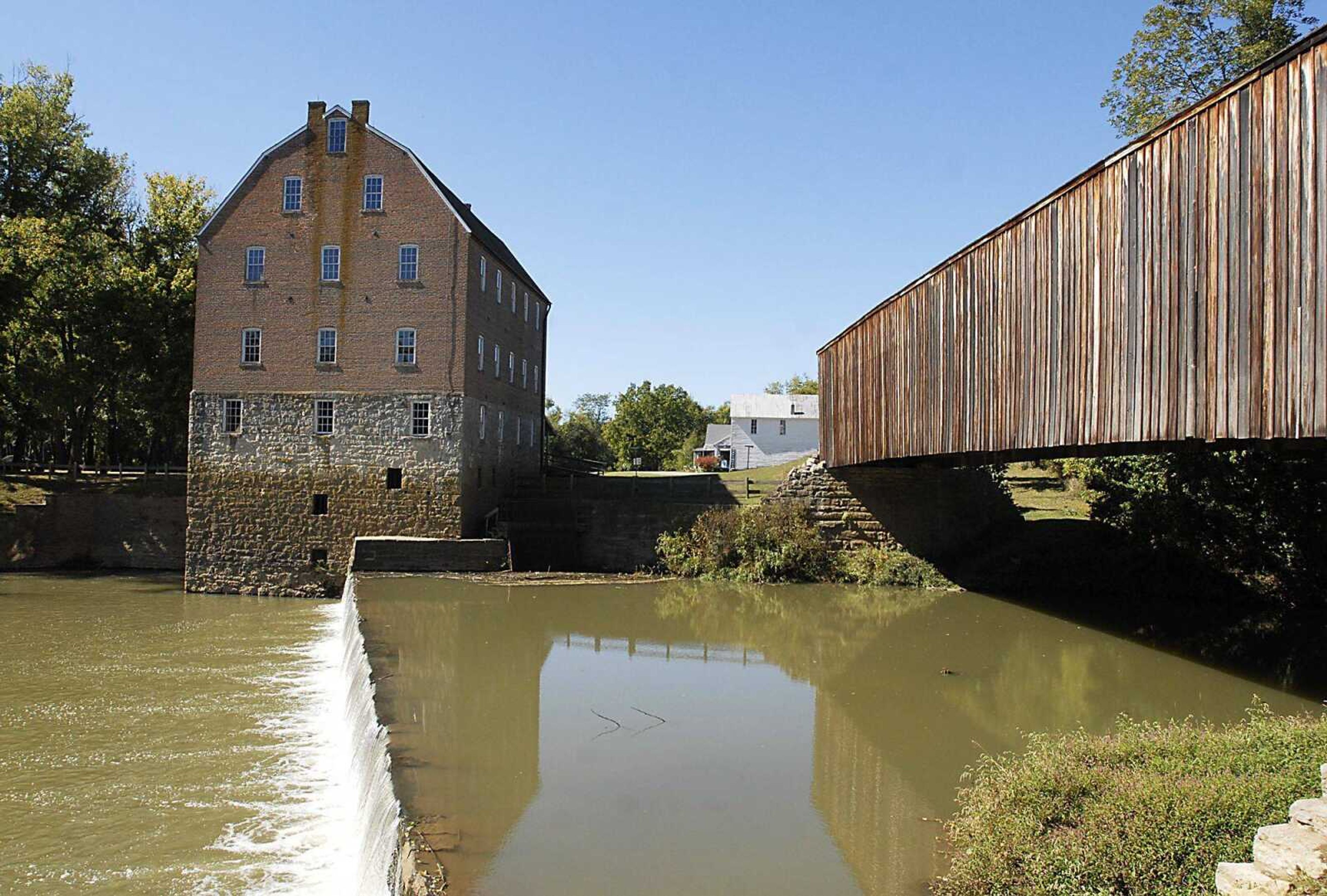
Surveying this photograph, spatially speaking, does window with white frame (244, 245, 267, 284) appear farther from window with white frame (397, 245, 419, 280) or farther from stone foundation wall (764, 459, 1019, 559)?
stone foundation wall (764, 459, 1019, 559)

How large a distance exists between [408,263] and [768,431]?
35056mm

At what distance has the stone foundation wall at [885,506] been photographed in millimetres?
24469

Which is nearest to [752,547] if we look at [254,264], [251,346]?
[251,346]

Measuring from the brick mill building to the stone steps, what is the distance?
75.9ft

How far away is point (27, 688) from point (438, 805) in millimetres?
10968

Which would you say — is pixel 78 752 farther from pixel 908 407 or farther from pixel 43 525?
pixel 43 525

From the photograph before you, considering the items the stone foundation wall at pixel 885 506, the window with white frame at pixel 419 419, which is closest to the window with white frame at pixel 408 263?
the window with white frame at pixel 419 419

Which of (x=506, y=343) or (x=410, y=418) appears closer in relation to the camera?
(x=410, y=418)

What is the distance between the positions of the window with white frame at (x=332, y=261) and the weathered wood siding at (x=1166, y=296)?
1759 cm

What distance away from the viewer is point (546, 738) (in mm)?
10539

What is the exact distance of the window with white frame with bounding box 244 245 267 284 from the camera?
2761cm

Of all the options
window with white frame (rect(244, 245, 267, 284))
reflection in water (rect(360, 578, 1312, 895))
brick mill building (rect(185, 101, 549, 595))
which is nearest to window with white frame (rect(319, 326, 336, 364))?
brick mill building (rect(185, 101, 549, 595))

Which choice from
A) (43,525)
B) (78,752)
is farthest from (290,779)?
(43,525)

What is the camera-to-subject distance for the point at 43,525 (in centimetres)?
3153
